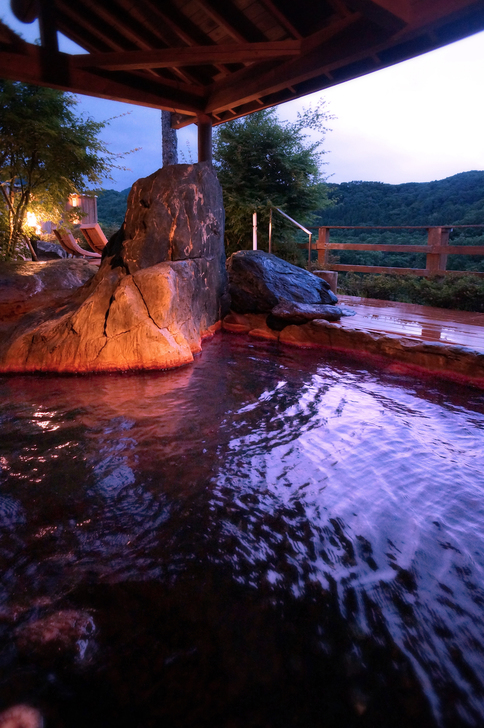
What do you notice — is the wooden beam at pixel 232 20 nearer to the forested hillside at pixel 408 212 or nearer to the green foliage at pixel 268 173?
the green foliage at pixel 268 173

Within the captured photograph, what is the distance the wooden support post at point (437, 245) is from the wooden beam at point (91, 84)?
4396mm

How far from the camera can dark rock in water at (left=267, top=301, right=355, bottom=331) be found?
5421 mm

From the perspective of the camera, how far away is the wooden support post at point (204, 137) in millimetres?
6159

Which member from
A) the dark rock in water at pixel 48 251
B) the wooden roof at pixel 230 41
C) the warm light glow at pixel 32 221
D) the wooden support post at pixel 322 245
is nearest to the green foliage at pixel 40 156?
the warm light glow at pixel 32 221

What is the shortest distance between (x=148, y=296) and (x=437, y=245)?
5.32 m

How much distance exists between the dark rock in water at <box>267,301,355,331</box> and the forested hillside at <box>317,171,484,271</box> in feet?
29.9

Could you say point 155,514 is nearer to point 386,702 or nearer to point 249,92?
point 386,702

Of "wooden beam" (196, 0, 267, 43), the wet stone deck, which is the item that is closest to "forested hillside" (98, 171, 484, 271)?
the wet stone deck

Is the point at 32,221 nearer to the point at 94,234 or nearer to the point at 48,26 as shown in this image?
the point at 94,234

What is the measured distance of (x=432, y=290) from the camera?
6922 millimetres

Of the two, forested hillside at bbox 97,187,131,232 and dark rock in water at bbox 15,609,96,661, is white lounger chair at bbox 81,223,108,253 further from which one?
forested hillside at bbox 97,187,131,232

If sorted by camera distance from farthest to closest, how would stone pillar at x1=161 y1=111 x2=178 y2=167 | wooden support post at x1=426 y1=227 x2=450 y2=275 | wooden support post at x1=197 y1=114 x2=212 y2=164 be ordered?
1. stone pillar at x1=161 y1=111 x2=178 y2=167
2. wooden support post at x1=426 y1=227 x2=450 y2=275
3. wooden support post at x1=197 y1=114 x2=212 y2=164

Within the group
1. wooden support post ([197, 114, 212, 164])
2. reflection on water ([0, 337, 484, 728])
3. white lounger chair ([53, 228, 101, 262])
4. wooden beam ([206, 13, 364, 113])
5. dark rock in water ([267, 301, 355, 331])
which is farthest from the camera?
white lounger chair ([53, 228, 101, 262])

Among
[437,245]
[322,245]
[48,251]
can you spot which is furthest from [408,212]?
[48,251]
